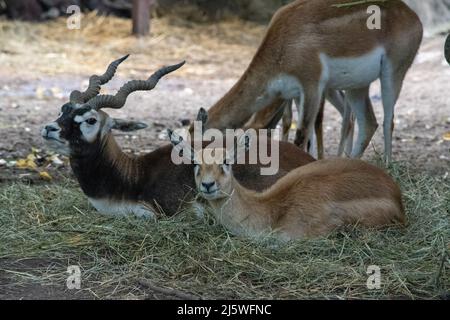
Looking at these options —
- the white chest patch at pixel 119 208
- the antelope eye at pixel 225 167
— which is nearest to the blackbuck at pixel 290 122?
the white chest patch at pixel 119 208

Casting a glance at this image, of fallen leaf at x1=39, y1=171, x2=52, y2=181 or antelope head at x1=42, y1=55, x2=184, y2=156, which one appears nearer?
antelope head at x1=42, y1=55, x2=184, y2=156

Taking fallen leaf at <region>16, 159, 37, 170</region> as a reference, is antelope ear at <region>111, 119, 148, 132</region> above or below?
above

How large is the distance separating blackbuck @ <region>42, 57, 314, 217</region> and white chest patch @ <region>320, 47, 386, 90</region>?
169 centimetres

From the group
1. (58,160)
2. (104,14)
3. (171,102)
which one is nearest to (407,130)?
(171,102)

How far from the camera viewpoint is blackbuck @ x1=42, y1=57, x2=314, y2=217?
621 centimetres

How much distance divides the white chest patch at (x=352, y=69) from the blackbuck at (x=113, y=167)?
1.69m

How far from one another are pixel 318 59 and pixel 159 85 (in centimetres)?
469

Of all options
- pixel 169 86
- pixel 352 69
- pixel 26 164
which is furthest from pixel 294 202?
pixel 169 86

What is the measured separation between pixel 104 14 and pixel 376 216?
392 inches

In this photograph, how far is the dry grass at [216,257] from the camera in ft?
16.9

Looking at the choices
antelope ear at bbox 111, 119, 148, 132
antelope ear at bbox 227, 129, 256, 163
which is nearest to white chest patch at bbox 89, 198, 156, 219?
antelope ear at bbox 111, 119, 148, 132

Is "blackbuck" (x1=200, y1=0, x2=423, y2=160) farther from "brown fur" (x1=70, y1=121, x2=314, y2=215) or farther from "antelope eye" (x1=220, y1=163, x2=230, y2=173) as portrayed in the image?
"antelope eye" (x1=220, y1=163, x2=230, y2=173)
